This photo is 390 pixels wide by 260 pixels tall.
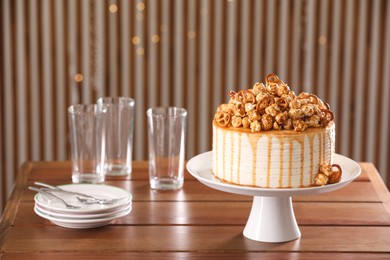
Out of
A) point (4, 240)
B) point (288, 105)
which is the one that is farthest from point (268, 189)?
point (4, 240)

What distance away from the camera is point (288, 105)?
197 centimetres

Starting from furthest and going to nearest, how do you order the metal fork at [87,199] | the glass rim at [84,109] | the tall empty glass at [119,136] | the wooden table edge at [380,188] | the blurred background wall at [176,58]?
the blurred background wall at [176,58] → the tall empty glass at [119,136] → the glass rim at [84,109] → the wooden table edge at [380,188] → the metal fork at [87,199]

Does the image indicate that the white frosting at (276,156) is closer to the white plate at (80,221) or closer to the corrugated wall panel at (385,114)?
the white plate at (80,221)

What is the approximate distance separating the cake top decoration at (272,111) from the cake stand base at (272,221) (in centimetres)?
20

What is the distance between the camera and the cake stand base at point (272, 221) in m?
1.99

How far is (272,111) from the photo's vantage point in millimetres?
1936

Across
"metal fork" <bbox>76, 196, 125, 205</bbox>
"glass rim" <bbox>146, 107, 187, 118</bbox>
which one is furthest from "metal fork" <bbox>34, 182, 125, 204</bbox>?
"glass rim" <bbox>146, 107, 187, 118</bbox>

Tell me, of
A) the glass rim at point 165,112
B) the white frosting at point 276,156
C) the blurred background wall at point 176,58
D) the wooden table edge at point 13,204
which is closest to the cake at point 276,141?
the white frosting at point 276,156

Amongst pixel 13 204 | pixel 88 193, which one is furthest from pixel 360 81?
pixel 13 204

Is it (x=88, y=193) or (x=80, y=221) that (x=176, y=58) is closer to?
(x=88, y=193)

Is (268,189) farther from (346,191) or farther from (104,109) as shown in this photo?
(104,109)

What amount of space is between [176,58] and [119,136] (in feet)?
4.61

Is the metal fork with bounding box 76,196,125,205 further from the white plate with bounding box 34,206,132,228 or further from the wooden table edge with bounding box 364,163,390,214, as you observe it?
the wooden table edge with bounding box 364,163,390,214

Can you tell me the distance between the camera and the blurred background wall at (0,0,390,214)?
384 cm
